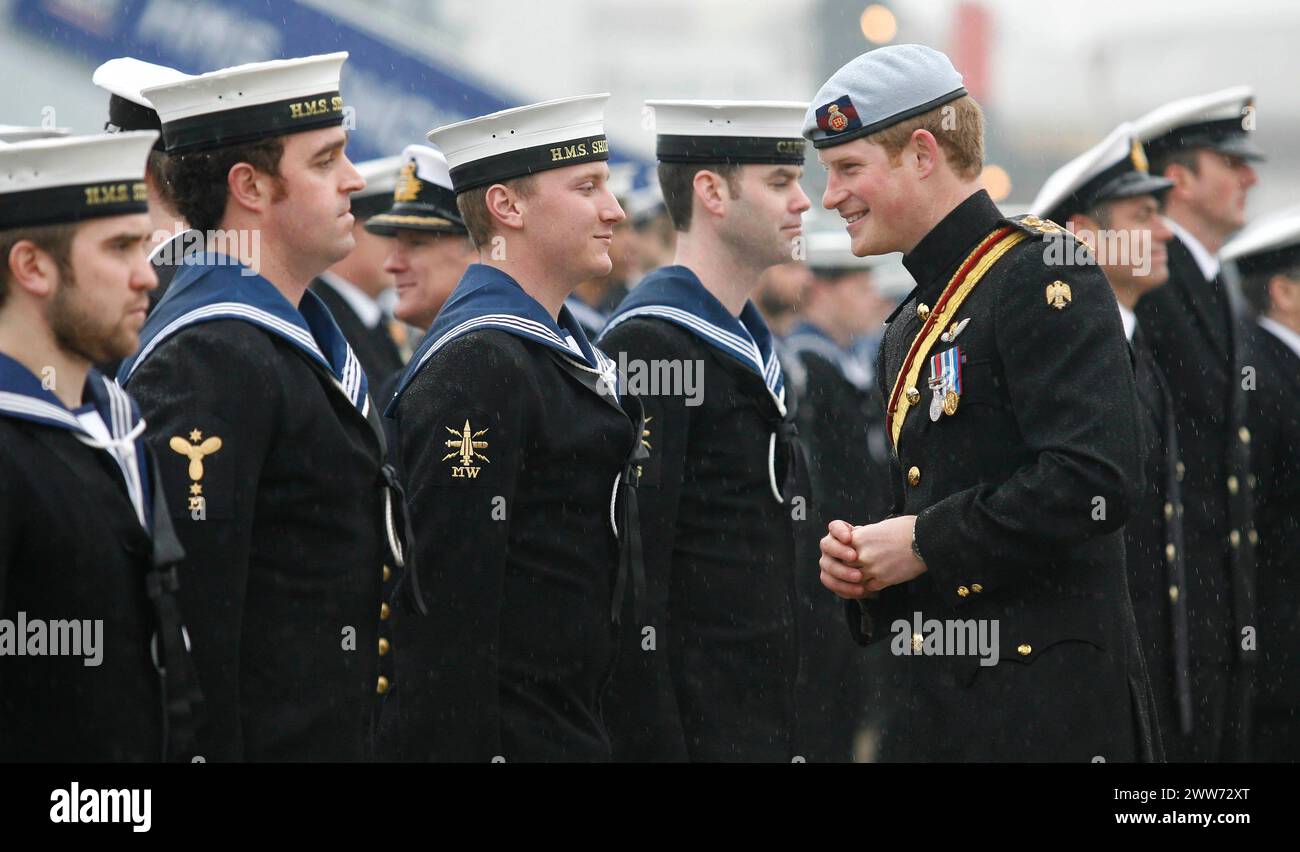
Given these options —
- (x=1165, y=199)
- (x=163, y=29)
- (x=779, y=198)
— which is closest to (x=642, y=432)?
(x=779, y=198)

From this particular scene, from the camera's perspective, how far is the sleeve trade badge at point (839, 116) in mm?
4422

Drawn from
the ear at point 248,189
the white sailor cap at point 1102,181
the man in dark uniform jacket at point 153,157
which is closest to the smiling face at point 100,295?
the ear at point 248,189

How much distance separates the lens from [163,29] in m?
10.4

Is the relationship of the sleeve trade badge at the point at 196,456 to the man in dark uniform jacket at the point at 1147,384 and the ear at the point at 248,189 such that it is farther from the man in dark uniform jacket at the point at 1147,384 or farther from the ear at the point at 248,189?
the man in dark uniform jacket at the point at 1147,384

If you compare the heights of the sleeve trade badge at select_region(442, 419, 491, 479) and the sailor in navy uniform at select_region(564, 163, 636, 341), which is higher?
the sailor in navy uniform at select_region(564, 163, 636, 341)

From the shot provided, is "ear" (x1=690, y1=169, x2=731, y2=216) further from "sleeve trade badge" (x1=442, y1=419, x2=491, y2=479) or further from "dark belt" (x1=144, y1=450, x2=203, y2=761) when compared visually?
"dark belt" (x1=144, y1=450, x2=203, y2=761)

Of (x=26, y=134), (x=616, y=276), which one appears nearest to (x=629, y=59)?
(x=616, y=276)

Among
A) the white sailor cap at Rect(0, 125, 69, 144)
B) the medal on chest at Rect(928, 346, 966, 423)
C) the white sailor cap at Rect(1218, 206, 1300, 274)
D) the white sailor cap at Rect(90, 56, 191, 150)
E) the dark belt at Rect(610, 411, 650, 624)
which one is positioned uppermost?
the white sailor cap at Rect(1218, 206, 1300, 274)

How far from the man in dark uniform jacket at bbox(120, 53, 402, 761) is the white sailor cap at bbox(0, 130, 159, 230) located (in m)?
0.45

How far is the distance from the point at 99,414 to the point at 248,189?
2.86 ft

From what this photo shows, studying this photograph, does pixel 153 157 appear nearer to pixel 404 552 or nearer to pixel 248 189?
pixel 248 189

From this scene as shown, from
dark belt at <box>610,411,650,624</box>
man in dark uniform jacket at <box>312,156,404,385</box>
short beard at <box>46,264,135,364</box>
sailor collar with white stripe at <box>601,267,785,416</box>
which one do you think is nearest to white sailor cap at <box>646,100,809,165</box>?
sailor collar with white stripe at <box>601,267,785,416</box>

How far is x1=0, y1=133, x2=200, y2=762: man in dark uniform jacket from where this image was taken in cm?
338

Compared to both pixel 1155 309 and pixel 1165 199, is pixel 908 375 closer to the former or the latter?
pixel 1155 309
